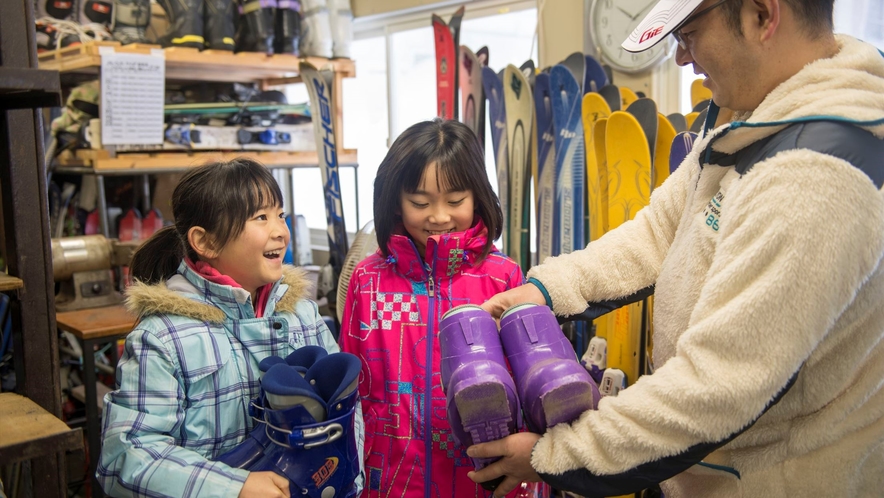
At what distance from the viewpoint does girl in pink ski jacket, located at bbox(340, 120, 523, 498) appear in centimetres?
144

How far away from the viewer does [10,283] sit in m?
1.35

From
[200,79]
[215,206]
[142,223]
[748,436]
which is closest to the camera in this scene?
[748,436]

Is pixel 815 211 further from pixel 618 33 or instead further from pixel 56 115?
pixel 56 115

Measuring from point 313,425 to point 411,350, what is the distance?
0.42 m

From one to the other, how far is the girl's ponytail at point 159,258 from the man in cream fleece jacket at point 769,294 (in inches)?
31.3

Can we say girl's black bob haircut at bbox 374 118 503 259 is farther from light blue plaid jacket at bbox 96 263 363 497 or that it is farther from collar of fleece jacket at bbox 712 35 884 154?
collar of fleece jacket at bbox 712 35 884 154

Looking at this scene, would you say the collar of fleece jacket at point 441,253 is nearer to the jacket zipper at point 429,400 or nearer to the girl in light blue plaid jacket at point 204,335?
the jacket zipper at point 429,400

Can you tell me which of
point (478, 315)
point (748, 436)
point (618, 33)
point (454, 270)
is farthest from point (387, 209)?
point (618, 33)

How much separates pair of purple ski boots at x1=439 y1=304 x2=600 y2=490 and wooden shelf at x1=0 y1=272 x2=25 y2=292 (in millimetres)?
866

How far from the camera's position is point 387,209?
1562mm

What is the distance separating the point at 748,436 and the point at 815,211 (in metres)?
0.34

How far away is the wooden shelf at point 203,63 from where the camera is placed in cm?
311

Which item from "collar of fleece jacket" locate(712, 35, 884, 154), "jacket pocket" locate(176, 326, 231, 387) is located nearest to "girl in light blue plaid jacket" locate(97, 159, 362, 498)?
"jacket pocket" locate(176, 326, 231, 387)

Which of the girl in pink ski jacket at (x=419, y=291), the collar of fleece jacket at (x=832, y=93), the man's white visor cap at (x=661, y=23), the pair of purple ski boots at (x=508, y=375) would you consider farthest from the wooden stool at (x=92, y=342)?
the collar of fleece jacket at (x=832, y=93)
